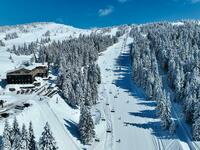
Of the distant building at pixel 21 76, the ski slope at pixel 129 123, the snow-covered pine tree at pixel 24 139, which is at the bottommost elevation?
the ski slope at pixel 129 123

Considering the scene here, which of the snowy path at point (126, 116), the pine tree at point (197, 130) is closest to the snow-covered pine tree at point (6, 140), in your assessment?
the snowy path at point (126, 116)

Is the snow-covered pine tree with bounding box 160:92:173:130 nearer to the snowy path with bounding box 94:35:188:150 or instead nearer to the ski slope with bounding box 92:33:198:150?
the ski slope with bounding box 92:33:198:150

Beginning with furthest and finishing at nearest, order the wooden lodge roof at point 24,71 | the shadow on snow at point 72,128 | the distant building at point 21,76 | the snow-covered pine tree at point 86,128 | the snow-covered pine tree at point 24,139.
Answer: the wooden lodge roof at point 24,71 < the distant building at point 21,76 < the shadow on snow at point 72,128 < the snow-covered pine tree at point 86,128 < the snow-covered pine tree at point 24,139

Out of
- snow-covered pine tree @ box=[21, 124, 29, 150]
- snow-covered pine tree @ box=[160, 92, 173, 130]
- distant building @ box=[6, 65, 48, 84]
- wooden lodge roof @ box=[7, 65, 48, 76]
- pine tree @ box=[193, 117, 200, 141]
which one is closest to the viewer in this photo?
snow-covered pine tree @ box=[21, 124, 29, 150]

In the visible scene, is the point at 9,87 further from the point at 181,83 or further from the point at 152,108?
the point at 181,83

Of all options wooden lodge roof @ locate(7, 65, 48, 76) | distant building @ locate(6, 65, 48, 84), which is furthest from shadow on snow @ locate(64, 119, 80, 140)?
wooden lodge roof @ locate(7, 65, 48, 76)

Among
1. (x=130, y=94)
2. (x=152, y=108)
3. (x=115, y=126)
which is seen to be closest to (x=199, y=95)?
(x=152, y=108)

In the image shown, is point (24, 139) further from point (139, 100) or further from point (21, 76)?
point (139, 100)

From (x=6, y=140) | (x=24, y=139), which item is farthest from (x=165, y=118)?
(x=6, y=140)

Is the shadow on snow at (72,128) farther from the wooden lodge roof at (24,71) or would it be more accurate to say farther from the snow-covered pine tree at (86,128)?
the wooden lodge roof at (24,71)
